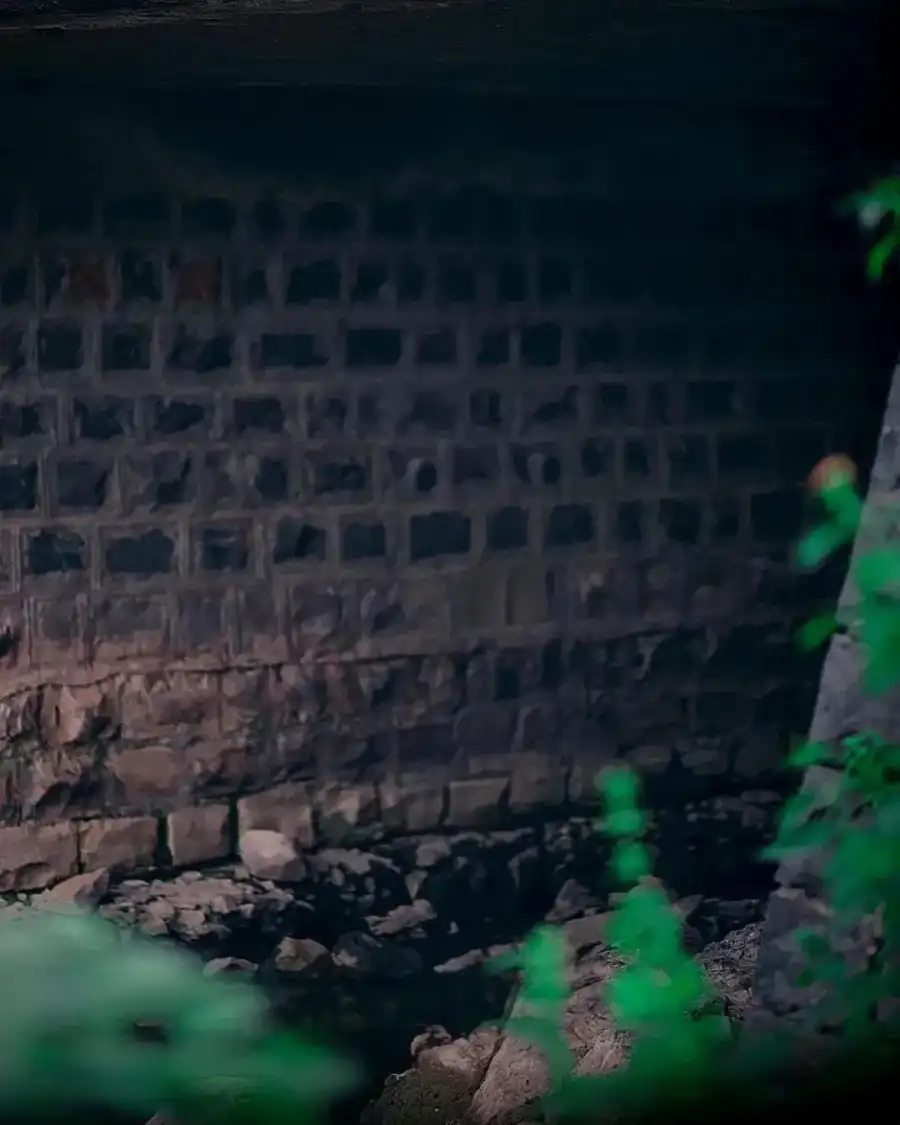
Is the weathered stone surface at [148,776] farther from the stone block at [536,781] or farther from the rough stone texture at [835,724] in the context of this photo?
the rough stone texture at [835,724]

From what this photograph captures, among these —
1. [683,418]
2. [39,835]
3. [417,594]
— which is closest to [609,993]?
[417,594]

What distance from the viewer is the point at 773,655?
5.22 feet

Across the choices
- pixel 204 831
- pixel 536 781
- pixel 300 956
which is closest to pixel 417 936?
pixel 300 956

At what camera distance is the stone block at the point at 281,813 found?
1747 mm

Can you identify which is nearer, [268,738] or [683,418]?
[683,418]

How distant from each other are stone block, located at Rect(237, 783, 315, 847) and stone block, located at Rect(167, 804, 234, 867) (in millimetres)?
27

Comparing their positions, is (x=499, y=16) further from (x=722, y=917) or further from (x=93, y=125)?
(x=722, y=917)

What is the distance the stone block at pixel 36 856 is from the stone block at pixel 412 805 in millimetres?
448

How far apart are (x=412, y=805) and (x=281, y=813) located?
8.2 inches

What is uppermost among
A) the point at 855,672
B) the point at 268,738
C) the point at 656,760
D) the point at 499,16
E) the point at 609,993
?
the point at 499,16

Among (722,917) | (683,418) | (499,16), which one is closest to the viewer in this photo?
(499,16)

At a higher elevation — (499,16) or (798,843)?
(499,16)

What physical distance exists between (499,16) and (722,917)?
1059mm

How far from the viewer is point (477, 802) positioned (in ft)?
5.65
